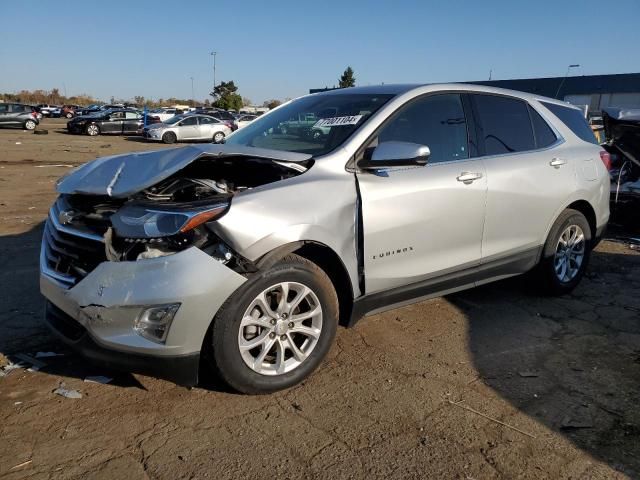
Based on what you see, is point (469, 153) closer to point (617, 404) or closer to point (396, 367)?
point (396, 367)

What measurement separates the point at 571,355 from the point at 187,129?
2574 cm

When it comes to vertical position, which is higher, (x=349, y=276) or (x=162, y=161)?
(x=162, y=161)

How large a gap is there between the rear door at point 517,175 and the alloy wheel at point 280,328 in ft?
5.35

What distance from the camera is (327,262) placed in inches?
128

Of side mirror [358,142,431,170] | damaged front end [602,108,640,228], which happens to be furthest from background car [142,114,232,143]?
side mirror [358,142,431,170]

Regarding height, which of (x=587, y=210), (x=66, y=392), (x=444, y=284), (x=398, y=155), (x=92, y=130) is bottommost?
(x=66, y=392)

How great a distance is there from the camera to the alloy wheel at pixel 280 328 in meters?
2.92

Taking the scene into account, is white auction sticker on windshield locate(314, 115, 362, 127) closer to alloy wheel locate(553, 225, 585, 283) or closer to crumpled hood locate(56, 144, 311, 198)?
crumpled hood locate(56, 144, 311, 198)

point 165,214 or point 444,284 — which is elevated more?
point 165,214

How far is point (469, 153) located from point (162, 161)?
2.24m

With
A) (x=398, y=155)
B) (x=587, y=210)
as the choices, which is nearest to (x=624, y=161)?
(x=587, y=210)

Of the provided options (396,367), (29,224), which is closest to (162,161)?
(396,367)

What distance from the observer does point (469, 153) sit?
3973 mm

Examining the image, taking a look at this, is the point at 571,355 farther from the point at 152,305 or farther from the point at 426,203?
the point at 152,305
